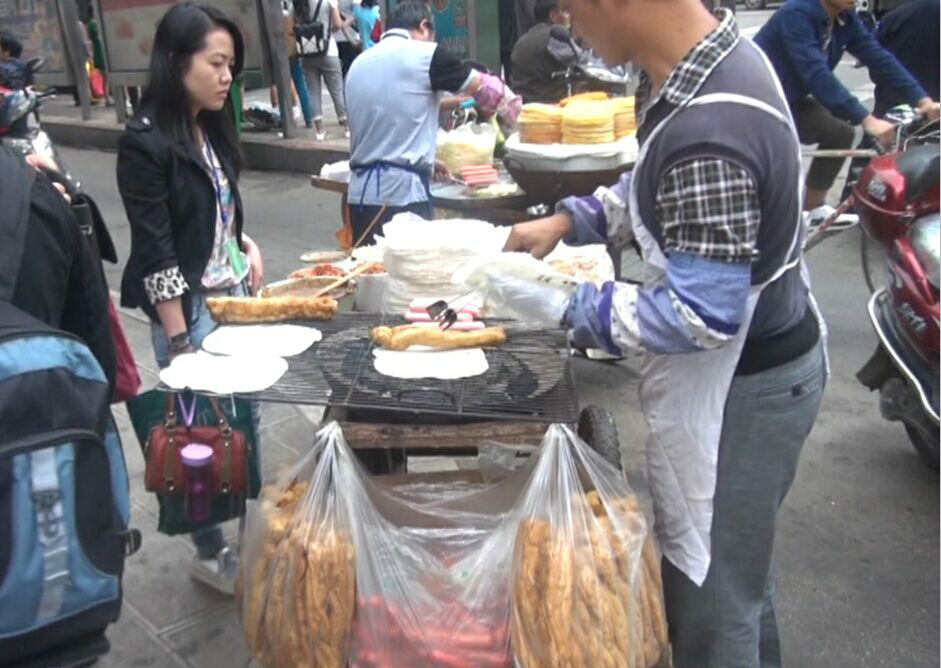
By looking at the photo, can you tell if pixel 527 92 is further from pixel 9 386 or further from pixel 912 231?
pixel 9 386

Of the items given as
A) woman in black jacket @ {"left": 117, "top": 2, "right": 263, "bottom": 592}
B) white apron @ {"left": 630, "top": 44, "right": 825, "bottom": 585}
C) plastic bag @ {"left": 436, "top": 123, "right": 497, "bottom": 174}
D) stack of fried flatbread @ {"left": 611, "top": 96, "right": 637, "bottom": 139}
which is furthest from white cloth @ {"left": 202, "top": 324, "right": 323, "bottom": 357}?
plastic bag @ {"left": 436, "top": 123, "right": 497, "bottom": 174}

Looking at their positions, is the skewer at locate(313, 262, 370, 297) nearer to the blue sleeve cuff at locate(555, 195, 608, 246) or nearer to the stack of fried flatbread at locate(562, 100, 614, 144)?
the blue sleeve cuff at locate(555, 195, 608, 246)

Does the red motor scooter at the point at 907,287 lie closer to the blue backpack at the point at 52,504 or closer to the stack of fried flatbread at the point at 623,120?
the stack of fried flatbread at the point at 623,120

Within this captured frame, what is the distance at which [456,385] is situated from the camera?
2.07 meters

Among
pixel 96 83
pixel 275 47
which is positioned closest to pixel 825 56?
pixel 275 47

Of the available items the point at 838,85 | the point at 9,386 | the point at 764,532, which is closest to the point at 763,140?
the point at 764,532

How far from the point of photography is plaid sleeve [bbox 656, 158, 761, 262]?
1.57 metres

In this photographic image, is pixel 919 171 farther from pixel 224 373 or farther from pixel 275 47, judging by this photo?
pixel 275 47

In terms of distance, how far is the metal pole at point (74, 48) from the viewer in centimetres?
1316

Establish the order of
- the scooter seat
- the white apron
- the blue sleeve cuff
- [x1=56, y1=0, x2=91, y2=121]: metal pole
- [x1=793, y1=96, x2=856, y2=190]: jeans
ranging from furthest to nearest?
[x1=56, y1=0, x2=91, y2=121]: metal pole
[x1=793, y1=96, x2=856, y2=190]: jeans
the scooter seat
the blue sleeve cuff
the white apron

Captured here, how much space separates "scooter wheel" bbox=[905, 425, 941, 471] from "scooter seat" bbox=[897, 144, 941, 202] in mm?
922

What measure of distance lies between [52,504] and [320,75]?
A: 10.5 m

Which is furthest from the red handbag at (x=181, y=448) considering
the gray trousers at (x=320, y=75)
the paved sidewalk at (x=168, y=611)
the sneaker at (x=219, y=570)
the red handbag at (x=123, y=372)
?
the gray trousers at (x=320, y=75)

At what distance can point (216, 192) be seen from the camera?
284cm
